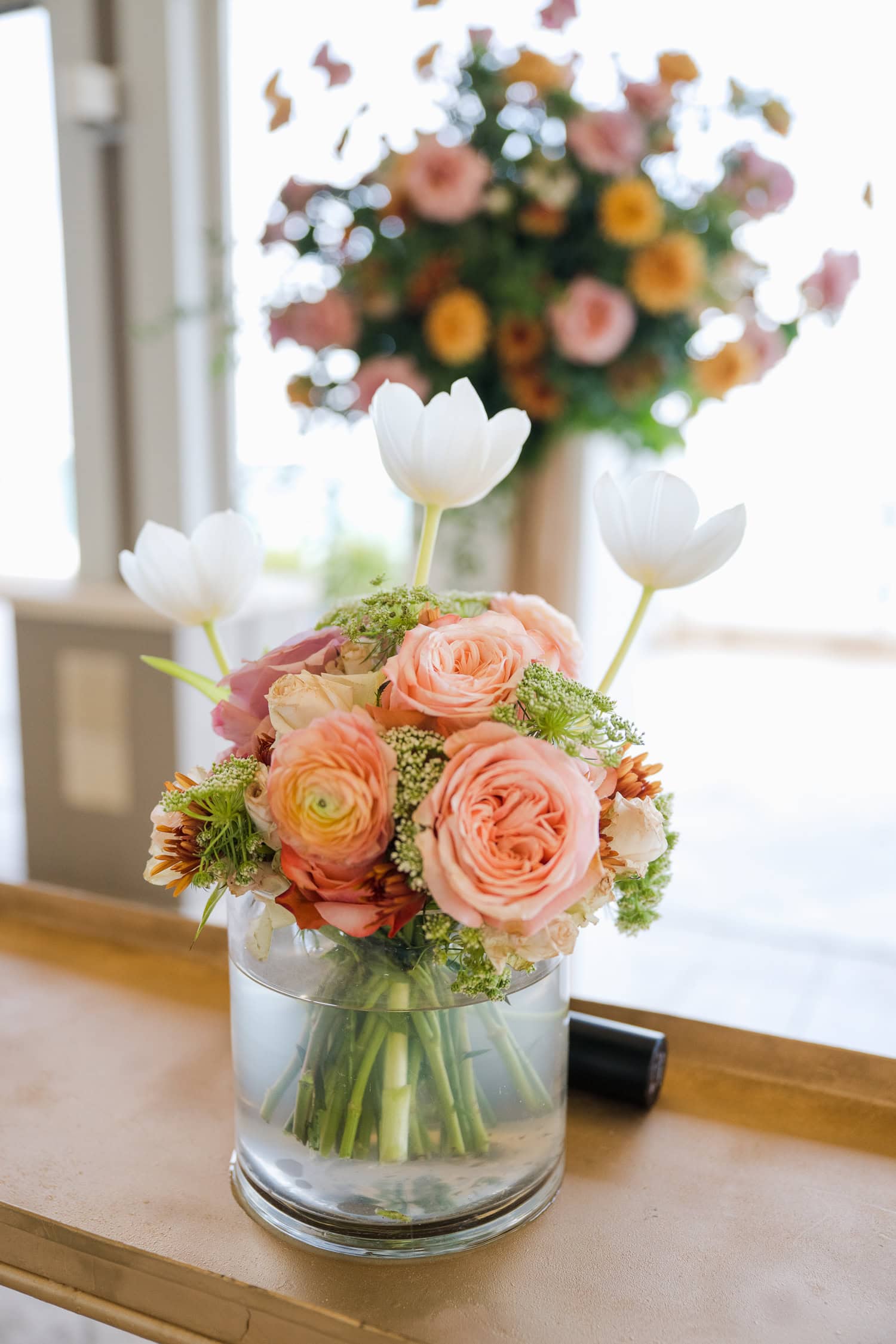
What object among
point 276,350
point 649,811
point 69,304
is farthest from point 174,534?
point 69,304

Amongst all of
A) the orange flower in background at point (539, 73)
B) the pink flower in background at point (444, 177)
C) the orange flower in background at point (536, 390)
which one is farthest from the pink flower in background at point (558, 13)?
the orange flower in background at point (536, 390)

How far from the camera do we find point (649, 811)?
0.61 metres

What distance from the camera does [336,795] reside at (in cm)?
53

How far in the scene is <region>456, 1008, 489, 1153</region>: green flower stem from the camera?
63 cm

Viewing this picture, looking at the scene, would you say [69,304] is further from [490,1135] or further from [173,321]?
[490,1135]

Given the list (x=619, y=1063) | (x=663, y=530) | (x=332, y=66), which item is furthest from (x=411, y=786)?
(x=332, y=66)

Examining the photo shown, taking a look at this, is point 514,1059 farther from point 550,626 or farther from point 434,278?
point 434,278

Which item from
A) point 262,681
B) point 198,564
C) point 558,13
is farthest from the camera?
point 558,13

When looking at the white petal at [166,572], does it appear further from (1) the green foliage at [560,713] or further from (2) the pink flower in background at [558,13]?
(2) the pink flower in background at [558,13]

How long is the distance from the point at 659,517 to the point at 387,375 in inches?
36.1

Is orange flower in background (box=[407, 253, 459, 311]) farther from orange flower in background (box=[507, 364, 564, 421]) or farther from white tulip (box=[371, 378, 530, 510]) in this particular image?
white tulip (box=[371, 378, 530, 510])

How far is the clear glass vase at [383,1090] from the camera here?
624 mm

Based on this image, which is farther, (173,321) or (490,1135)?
(173,321)

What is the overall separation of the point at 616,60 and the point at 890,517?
3.46m
